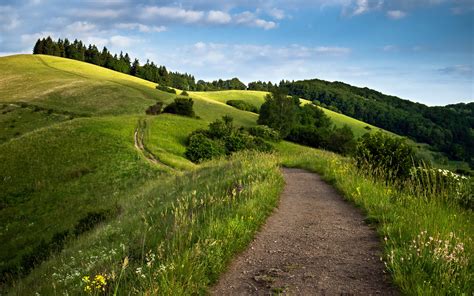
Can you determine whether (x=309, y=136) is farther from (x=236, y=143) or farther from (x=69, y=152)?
(x=69, y=152)

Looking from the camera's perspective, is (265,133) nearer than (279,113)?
Yes

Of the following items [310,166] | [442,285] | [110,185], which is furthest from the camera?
[110,185]

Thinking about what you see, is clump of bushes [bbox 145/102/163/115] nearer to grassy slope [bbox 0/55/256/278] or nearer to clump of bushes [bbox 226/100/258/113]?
grassy slope [bbox 0/55/256/278]

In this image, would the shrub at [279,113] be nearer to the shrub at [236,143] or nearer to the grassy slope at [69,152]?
the grassy slope at [69,152]

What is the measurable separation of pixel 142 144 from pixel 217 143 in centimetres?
1163

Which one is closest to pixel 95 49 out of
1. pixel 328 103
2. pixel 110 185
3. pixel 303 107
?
pixel 303 107

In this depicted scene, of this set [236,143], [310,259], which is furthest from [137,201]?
[236,143]

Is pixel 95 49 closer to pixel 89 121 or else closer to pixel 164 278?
pixel 89 121

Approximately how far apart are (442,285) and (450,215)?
11.2 feet

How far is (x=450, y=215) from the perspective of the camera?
7770 mm

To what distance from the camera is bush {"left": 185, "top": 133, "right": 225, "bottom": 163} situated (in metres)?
48.8

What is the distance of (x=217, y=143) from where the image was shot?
177 ft

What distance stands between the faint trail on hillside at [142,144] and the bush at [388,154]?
24.4 metres

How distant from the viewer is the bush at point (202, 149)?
48769 mm
